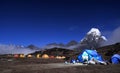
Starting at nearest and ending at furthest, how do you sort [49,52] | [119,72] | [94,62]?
1. [119,72]
2. [94,62]
3. [49,52]

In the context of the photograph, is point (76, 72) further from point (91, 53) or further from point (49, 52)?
point (49, 52)

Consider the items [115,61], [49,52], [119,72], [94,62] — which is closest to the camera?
[119,72]

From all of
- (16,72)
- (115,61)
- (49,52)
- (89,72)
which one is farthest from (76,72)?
(49,52)

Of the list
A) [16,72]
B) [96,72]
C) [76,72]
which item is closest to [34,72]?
[16,72]

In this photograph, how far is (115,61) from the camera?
38469mm

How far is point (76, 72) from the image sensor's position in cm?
2259

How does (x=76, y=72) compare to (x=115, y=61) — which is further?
(x=115, y=61)

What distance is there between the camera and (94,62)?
3469 centimetres

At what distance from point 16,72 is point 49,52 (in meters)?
165

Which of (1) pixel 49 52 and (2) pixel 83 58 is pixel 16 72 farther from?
(1) pixel 49 52

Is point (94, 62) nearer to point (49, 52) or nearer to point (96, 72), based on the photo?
point (96, 72)

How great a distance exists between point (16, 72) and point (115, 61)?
20.1 m

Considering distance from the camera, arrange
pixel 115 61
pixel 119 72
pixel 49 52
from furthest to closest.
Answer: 1. pixel 49 52
2. pixel 115 61
3. pixel 119 72

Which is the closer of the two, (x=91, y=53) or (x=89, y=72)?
(x=89, y=72)
